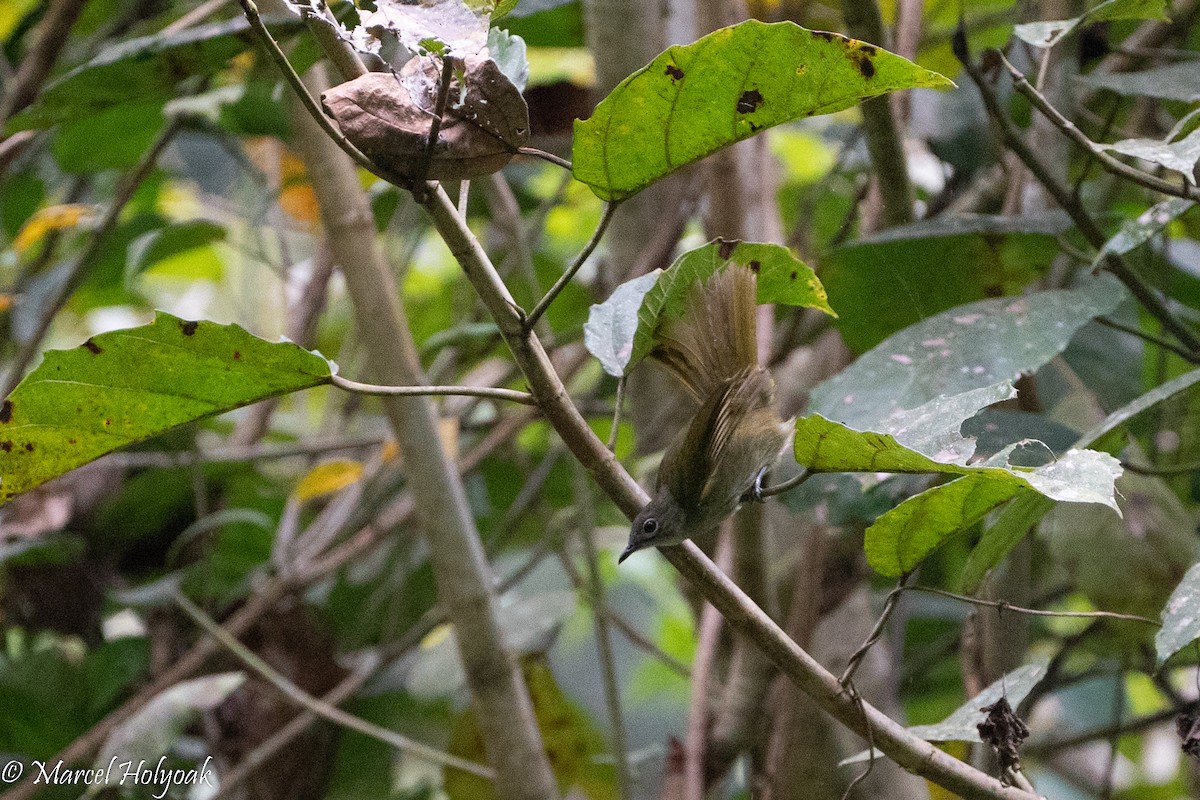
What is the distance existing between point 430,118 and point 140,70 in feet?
1.86

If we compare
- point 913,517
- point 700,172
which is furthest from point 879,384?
point 700,172

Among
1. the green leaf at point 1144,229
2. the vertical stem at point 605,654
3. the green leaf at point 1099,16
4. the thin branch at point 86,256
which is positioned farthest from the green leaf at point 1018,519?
the thin branch at point 86,256

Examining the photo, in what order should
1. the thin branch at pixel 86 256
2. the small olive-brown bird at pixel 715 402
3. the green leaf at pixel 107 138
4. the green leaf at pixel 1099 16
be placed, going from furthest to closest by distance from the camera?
the green leaf at pixel 107 138 → the thin branch at pixel 86 256 → the green leaf at pixel 1099 16 → the small olive-brown bird at pixel 715 402

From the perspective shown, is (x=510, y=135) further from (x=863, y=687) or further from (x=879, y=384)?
(x=863, y=687)

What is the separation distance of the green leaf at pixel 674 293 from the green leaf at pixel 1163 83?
46 centimetres

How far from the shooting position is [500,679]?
103 centimetres

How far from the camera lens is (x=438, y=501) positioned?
3.42 ft

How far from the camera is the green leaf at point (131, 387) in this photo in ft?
1.74

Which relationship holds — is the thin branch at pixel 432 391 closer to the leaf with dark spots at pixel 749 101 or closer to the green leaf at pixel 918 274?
the leaf with dark spots at pixel 749 101

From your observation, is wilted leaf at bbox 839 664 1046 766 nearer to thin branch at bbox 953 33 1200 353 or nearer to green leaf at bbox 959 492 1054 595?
green leaf at bbox 959 492 1054 595

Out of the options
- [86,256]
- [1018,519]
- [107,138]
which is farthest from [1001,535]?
[107,138]

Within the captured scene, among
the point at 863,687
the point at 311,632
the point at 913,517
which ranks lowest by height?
the point at 863,687

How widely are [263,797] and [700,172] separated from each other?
1.06 m

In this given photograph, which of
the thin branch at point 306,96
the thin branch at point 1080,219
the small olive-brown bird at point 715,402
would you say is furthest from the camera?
the thin branch at point 1080,219
